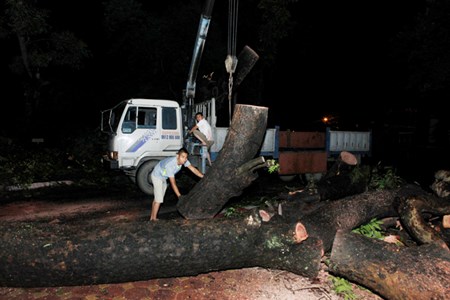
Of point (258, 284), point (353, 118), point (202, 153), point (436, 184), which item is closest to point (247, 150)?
point (258, 284)

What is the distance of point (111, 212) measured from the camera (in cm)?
655

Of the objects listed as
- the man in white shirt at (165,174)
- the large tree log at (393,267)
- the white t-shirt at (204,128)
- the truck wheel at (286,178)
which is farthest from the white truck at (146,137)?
the large tree log at (393,267)

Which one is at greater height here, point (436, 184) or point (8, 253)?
point (436, 184)

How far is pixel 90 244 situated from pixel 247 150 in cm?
249

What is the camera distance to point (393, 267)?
3.27 m

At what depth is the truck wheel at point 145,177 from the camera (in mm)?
7793

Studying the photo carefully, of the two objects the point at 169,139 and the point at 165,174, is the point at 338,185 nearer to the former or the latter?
the point at 165,174

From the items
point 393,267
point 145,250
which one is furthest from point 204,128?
point 393,267

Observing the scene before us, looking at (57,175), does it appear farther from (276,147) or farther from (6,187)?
(276,147)

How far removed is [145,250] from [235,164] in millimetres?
1873

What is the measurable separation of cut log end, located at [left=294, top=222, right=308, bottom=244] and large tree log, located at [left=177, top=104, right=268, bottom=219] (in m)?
1.17

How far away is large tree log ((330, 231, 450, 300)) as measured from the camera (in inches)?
118

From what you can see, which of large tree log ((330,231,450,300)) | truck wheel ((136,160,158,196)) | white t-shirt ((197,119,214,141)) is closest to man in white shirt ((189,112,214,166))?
white t-shirt ((197,119,214,141))

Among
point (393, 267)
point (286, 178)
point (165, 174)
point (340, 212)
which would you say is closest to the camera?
point (393, 267)
